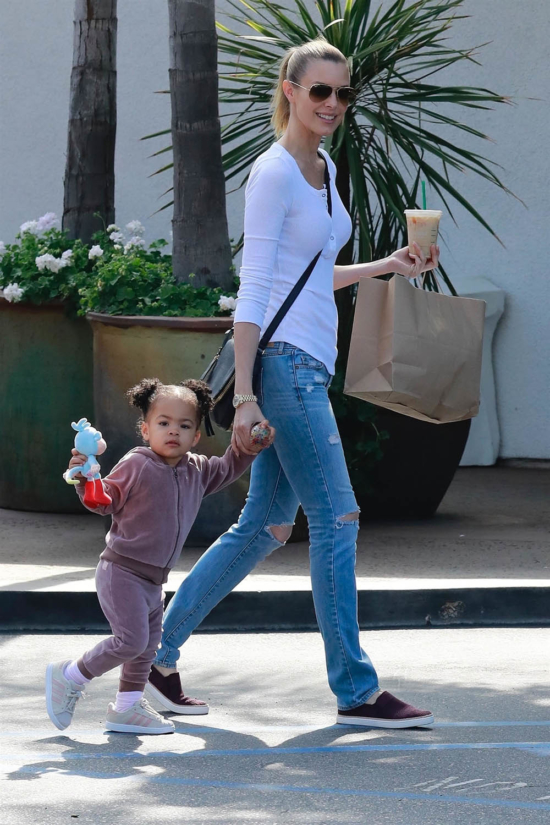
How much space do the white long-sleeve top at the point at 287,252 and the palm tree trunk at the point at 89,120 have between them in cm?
412

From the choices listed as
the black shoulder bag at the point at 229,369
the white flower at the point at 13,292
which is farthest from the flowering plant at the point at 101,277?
the black shoulder bag at the point at 229,369

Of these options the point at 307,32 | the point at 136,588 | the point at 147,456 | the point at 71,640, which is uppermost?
the point at 307,32

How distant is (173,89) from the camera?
696cm

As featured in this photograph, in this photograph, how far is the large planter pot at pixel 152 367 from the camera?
21.4ft

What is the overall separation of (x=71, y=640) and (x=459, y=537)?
2.51 metres

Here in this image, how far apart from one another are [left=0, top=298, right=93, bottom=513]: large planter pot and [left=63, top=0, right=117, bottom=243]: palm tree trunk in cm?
65

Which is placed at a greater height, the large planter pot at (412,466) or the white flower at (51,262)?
the white flower at (51,262)

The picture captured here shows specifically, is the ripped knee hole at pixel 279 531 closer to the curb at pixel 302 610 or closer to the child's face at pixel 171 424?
the child's face at pixel 171 424

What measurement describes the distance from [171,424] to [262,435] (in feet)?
1.00

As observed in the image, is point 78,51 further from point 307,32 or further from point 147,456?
point 147,456

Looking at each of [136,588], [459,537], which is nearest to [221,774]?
[136,588]

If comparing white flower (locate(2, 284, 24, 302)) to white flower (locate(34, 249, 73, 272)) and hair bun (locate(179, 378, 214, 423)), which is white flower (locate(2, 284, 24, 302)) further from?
hair bun (locate(179, 378, 214, 423))

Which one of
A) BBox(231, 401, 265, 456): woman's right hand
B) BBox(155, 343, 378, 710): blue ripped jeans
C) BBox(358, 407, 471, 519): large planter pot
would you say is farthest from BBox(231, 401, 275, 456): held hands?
BBox(358, 407, 471, 519): large planter pot

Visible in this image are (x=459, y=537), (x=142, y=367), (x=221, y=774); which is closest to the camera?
(x=221, y=774)
